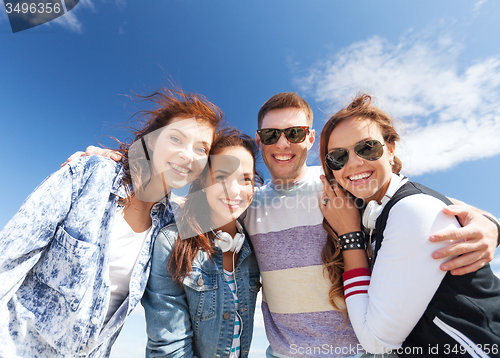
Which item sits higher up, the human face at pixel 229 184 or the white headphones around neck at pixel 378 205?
the human face at pixel 229 184

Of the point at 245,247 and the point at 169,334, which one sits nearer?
the point at 169,334

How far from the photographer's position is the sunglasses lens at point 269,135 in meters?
3.93

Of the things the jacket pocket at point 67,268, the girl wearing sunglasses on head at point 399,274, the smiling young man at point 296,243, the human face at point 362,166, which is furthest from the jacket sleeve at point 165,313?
the human face at point 362,166

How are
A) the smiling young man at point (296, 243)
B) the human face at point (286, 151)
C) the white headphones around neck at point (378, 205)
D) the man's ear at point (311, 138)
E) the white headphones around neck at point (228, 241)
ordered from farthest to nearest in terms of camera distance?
the man's ear at point (311, 138), the human face at point (286, 151), the white headphones around neck at point (228, 241), the white headphones around neck at point (378, 205), the smiling young man at point (296, 243)

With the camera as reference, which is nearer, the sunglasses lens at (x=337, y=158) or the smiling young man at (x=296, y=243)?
the smiling young man at (x=296, y=243)

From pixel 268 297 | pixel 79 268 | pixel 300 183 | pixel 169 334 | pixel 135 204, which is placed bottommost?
pixel 169 334

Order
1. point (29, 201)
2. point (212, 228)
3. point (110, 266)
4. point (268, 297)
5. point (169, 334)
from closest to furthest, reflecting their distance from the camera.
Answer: point (29, 201) → point (169, 334) → point (110, 266) → point (268, 297) → point (212, 228)

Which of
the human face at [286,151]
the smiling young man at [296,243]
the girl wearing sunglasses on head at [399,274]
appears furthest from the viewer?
the human face at [286,151]

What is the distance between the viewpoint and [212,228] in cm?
363

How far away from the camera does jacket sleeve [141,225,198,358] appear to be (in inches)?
113

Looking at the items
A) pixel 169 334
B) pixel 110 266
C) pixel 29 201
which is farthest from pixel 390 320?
pixel 29 201

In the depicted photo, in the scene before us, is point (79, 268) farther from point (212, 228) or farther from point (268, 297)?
point (268, 297)

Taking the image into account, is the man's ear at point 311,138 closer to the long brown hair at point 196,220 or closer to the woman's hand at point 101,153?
the long brown hair at point 196,220

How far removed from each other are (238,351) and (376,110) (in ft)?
11.0
